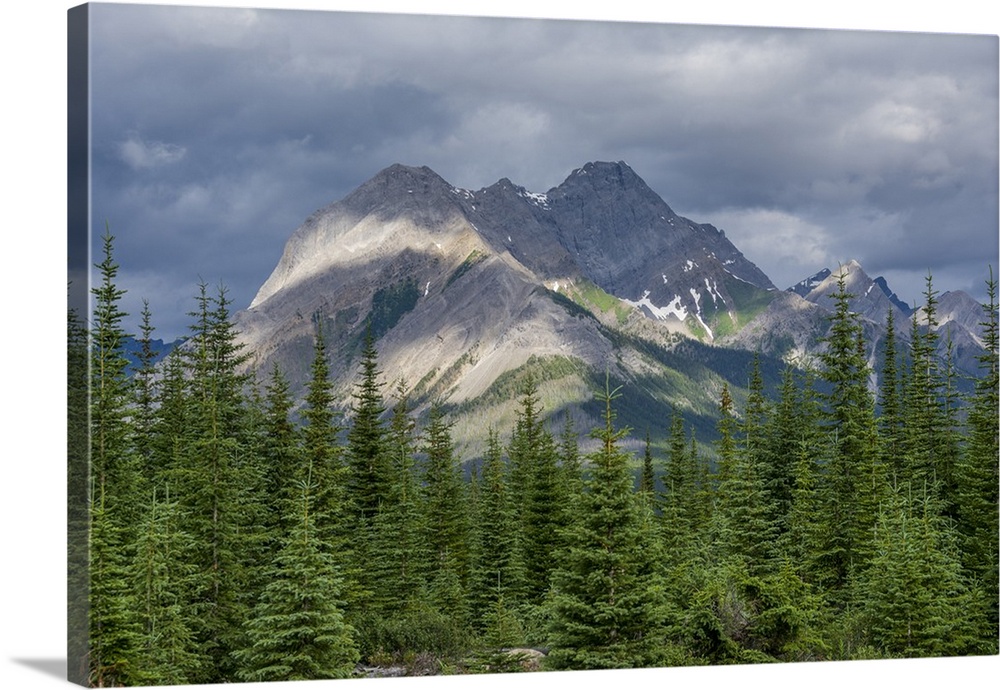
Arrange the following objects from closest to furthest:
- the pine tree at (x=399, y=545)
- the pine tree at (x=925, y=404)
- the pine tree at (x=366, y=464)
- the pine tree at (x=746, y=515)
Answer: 1. the pine tree at (x=746, y=515)
2. the pine tree at (x=399, y=545)
3. the pine tree at (x=925, y=404)
4. the pine tree at (x=366, y=464)

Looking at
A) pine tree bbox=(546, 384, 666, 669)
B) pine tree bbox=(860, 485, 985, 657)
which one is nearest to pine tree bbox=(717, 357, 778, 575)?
pine tree bbox=(860, 485, 985, 657)

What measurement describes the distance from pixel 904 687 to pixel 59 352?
15.1 metres

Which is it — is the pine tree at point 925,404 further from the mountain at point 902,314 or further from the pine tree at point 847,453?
the pine tree at point 847,453

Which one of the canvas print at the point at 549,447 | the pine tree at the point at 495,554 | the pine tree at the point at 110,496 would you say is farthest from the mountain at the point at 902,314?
the pine tree at the point at 110,496

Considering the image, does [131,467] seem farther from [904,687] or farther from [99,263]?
[904,687]

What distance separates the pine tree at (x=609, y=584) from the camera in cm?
2144

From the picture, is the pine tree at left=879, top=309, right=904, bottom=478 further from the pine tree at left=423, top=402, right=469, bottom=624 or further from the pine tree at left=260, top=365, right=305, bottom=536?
the pine tree at left=260, top=365, right=305, bottom=536

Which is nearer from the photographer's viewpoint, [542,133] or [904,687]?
[904,687]

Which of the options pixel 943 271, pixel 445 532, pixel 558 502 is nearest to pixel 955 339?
pixel 943 271

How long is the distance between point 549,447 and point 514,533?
406 centimetres

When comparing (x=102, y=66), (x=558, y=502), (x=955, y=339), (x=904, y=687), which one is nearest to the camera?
(x=102, y=66)

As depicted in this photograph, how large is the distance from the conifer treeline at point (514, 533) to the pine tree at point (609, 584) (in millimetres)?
51

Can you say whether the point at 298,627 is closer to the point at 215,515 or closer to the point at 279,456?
the point at 215,515

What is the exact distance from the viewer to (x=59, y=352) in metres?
18.6
